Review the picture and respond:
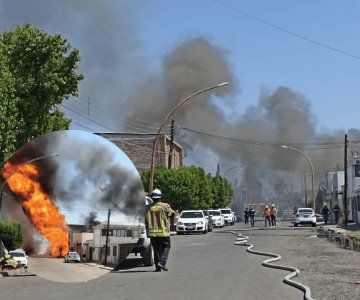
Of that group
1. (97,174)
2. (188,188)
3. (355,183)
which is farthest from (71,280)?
(355,183)

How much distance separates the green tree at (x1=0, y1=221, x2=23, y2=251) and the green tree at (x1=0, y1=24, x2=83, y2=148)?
17.8m

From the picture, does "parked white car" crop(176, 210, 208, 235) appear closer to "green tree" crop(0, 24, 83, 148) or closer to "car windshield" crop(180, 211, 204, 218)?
"car windshield" crop(180, 211, 204, 218)

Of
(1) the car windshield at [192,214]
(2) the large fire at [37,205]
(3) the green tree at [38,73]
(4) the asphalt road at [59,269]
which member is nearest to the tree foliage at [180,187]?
(1) the car windshield at [192,214]

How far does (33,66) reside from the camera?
2212 cm

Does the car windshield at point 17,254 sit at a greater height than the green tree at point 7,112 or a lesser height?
lesser

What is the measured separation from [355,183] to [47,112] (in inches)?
2032

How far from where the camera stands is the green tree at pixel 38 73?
70.3 feet

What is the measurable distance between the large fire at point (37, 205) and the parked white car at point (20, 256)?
0.13 m

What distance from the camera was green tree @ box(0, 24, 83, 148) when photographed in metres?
21.4

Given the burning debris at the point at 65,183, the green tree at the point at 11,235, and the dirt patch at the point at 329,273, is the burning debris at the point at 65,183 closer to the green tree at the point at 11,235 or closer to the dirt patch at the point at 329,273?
the green tree at the point at 11,235

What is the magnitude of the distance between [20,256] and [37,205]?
0.33m

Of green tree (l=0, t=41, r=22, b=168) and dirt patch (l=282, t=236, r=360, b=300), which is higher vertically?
green tree (l=0, t=41, r=22, b=168)

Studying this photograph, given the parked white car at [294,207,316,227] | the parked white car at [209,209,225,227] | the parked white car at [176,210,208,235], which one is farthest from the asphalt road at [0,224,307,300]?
the parked white car at [209,209,225,227]

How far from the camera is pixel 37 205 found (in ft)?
10.3
